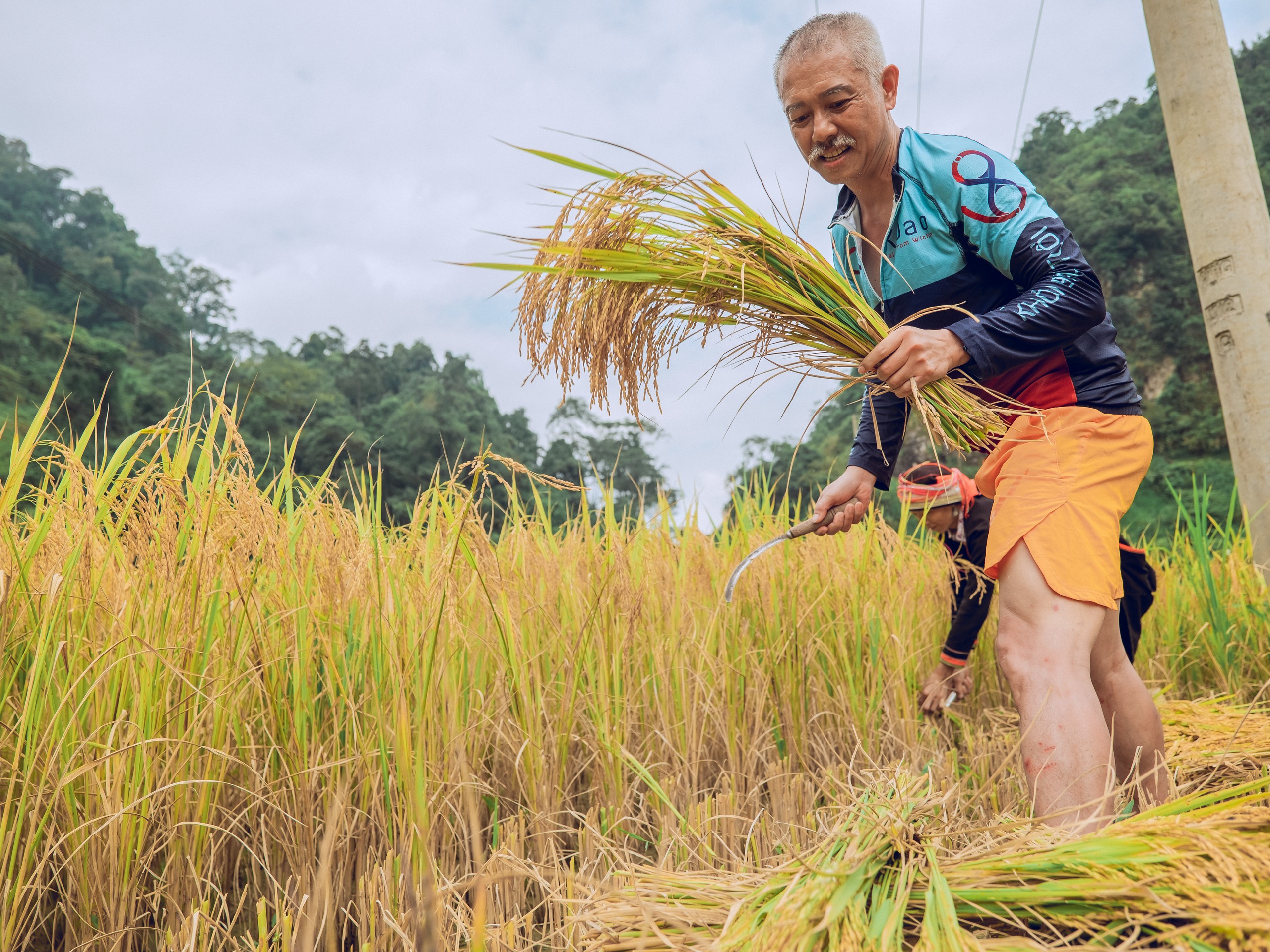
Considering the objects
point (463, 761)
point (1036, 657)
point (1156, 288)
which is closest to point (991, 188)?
point (1036, 657)

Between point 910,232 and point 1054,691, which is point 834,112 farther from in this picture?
point 1054,691

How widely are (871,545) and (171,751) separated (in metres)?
2.54

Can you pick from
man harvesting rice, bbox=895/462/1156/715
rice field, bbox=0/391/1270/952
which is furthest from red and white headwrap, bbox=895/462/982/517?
rice field, bbox=0/391/1270/952

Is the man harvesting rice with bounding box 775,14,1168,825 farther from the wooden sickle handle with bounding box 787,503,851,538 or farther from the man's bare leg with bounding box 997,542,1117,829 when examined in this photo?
the wooden sickle handle with bounding box 787,503,851,538

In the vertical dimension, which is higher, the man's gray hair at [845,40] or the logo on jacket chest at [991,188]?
the man's gray hair at [845,40]

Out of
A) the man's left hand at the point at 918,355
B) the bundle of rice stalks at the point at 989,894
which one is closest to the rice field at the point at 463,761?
the bundle of rice stalks at the point at 989,894

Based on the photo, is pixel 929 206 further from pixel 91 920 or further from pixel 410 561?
pixel 91 920

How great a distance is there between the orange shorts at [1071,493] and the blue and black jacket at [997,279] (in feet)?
0.23

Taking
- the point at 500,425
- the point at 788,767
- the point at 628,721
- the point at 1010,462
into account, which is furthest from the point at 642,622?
the point at 500,425

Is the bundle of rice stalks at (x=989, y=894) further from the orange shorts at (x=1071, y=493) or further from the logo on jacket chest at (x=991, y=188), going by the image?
the logo on jacket chest at (x=991, y=188)

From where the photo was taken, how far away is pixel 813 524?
1.87 metres

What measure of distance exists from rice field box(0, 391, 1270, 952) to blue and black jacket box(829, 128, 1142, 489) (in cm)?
74

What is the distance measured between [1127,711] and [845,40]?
154cm

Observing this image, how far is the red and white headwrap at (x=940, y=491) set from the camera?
8.59 ft
